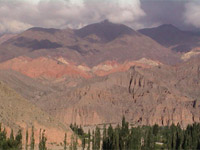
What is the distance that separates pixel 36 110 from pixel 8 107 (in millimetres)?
7256

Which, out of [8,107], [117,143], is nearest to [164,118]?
[117,143]

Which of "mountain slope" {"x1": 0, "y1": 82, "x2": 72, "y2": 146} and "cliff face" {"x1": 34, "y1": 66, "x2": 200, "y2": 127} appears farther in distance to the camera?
"cliff face" {"x1": 34, "y1": 66, "x2": 200, "y2": 127}

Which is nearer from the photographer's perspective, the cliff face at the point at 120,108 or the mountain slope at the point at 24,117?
the mountain slope at the point at 24,117

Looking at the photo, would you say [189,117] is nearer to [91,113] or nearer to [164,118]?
[164,118]

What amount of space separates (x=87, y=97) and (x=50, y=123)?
108m

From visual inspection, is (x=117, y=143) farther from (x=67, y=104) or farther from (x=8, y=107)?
(x=67, y=104)

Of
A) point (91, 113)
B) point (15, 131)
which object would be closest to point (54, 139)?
point (15, 131)

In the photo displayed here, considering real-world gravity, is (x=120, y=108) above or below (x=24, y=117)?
above

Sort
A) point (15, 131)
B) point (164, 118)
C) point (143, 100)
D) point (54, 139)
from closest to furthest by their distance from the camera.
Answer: point (15, 131) → point (54, 139) → point (164, 118) → point (143, 100)

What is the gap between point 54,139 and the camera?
79125mm

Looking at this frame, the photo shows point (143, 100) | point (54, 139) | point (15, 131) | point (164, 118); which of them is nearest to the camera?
point (15, 131)

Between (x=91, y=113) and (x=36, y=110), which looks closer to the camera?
(x=36, y=110)

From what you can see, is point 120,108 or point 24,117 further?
point 120,108

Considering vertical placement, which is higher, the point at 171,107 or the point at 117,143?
the point at 171,107
